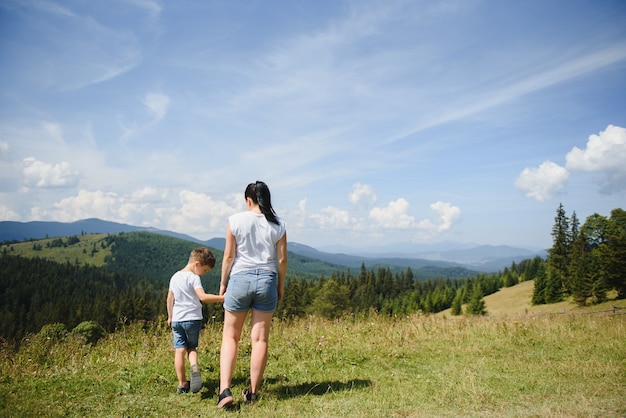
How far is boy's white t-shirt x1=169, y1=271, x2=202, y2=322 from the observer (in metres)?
5.22

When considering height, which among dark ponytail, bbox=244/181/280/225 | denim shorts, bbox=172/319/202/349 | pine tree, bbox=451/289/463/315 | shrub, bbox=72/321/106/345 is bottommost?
pine tree, bbox=451/289/463/315

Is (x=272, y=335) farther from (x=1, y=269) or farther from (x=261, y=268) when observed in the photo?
(x=1, y=269)

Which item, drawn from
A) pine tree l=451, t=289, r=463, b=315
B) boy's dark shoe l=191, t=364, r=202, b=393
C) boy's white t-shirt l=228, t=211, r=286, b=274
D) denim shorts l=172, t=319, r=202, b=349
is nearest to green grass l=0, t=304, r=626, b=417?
boy's dark shoe l=191, t=364, r=202, b=393

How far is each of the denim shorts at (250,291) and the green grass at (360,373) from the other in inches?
47.6

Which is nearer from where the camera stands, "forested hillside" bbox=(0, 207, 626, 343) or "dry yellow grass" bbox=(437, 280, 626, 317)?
"forested hillside" bbox=(0, 207, 626, 343)

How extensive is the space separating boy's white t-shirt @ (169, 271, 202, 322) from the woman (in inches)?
32.1

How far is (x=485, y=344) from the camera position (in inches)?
302

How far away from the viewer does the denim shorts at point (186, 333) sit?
522 centimetres

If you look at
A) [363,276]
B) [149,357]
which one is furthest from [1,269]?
[149,357]

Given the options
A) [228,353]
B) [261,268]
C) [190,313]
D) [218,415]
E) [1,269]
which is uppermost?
[261,268]

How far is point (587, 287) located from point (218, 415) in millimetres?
57992

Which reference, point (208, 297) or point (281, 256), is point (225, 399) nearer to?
point (208, 297)

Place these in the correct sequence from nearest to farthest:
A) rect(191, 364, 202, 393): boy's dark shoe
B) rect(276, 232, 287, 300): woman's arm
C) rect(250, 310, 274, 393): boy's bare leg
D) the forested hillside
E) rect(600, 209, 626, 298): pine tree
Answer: rect(250, 310, 274, 393): boy's bare leg → rect(276, 232, 287, 300): woman's arm → rect(191, 364, 202, 393): boy's dark shoe → rect(600, 209, 626, 298): pine tree → the forested hillside

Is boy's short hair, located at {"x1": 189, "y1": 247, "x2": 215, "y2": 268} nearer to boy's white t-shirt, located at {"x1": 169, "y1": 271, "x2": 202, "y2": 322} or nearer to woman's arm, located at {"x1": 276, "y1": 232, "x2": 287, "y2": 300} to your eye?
boy's white t-shirt, located at {"x1": 169, "y1": 271, "x2": 202, "y2": 322}
